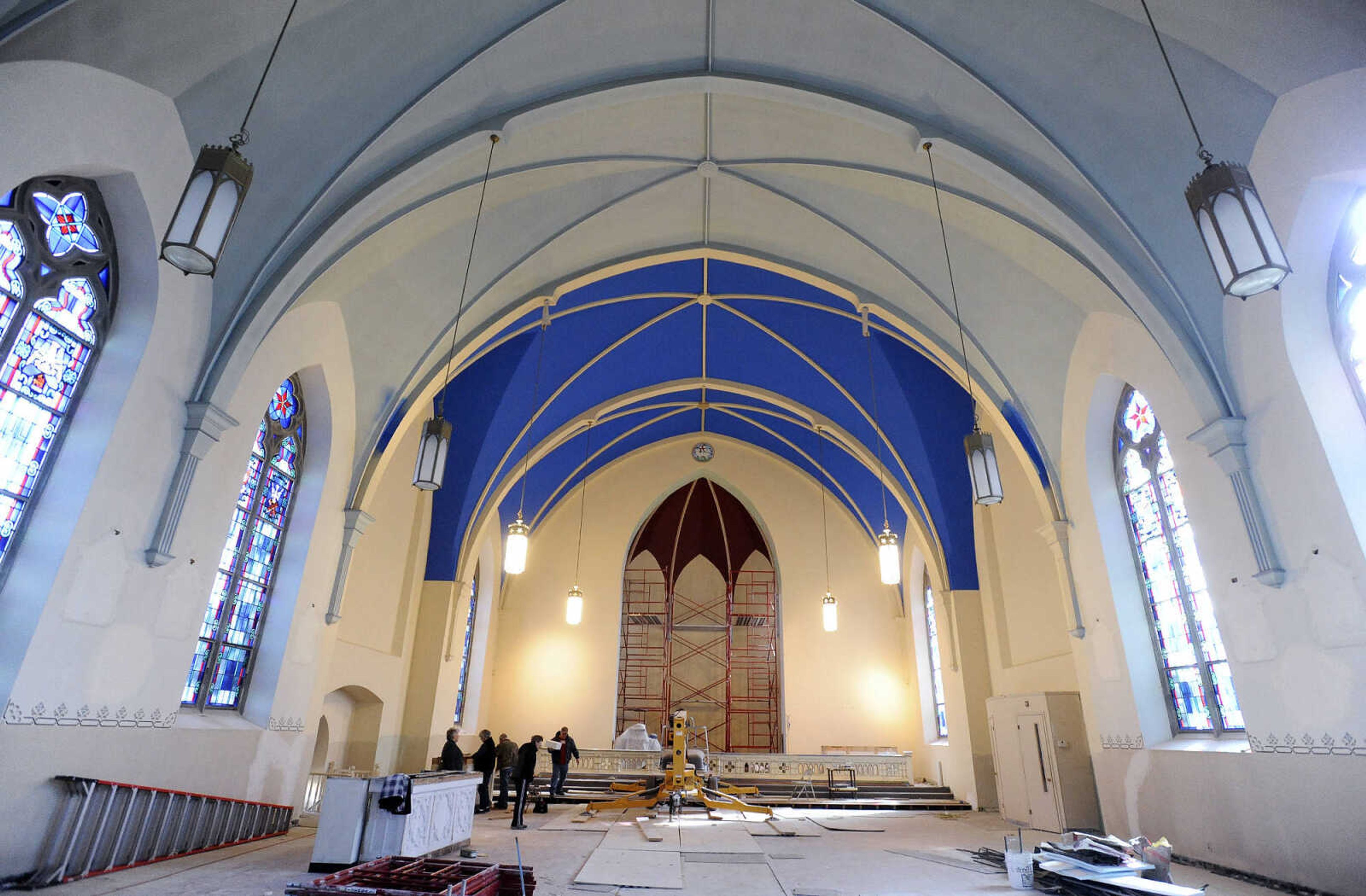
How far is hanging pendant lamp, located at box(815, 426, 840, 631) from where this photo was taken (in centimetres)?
1426

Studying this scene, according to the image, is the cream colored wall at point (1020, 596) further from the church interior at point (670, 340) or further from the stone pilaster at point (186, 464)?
the stone pilaster at point (186, 464)

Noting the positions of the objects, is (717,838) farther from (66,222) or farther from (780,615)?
(780,615)

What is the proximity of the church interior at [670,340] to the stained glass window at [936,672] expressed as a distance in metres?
1.79

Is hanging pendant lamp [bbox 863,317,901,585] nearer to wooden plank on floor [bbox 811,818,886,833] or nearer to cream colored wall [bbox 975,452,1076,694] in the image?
cream colored wall [bbox 975,452,1076,694]

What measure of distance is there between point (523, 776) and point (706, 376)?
8.48 metres

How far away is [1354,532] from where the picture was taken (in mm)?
5230

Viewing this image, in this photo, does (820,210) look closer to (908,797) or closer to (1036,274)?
(1036,274)

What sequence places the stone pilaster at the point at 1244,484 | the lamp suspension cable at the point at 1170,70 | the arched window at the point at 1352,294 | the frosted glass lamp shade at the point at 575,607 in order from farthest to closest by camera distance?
the frosted glass lamp shade at the point at 575,607
the stone pilaster at the point at 1244,484
the arched window at the point at 1352,294
the lamp suspension cable at the point at 1170,70

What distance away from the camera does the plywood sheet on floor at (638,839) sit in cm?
722

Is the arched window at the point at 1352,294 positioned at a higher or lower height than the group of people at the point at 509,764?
higher

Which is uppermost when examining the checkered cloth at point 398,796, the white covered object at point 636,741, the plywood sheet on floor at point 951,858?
the white covered object at point 636,741

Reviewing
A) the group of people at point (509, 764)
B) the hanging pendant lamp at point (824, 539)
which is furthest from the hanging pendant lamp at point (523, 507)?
the hanging pendant lamp at point (824, 539)

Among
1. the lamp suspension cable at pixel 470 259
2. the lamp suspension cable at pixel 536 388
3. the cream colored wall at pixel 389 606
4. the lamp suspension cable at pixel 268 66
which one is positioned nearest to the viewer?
the lamp suspension cable at pixel 268 66

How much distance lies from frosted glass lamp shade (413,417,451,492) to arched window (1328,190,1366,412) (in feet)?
24.2
